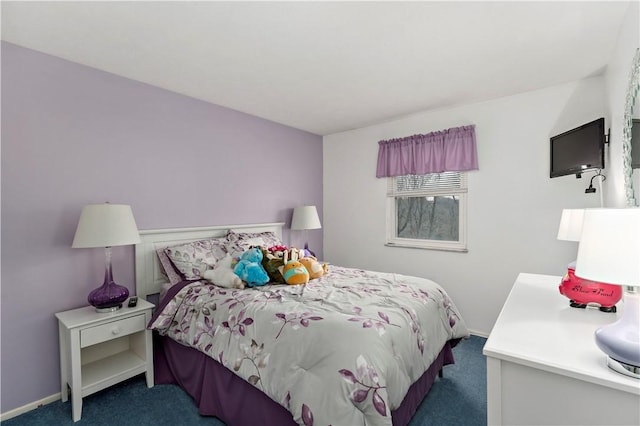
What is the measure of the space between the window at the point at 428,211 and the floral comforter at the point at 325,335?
1227 millimetres

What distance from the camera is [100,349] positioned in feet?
7.74

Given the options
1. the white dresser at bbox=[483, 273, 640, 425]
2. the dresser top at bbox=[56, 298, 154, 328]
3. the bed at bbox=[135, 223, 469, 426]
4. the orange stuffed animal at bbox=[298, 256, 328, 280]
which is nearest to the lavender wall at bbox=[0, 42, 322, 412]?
the dresser top at bbox=[56, 298, 154, 328]

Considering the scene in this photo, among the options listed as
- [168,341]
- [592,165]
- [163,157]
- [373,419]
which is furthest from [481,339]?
[163,157]

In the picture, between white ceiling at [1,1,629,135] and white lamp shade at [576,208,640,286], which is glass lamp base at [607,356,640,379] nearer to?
Answer: white lamp shade at [576,208,640,286]

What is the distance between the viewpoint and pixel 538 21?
179 cm

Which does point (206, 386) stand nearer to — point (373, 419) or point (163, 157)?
point (373, 419)

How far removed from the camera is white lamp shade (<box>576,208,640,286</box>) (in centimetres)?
85

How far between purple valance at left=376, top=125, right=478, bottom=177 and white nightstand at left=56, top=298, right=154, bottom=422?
2.89 meters

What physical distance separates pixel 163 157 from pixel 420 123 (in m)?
2.74

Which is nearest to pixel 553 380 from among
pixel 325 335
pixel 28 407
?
pixel 325 335

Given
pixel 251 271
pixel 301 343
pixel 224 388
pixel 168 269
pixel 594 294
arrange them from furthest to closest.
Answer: pixel 168 269 → pixel 251 271 → pixel 224 388 → pixel 301 343 → pixel 594 294

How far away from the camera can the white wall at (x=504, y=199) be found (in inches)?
106

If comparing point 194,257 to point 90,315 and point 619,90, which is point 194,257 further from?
point 619,90

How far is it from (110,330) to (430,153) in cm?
332
